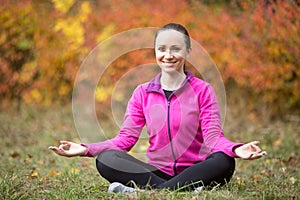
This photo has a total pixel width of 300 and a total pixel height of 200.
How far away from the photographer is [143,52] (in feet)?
25.8

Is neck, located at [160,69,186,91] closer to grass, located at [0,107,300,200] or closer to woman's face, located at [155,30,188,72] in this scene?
woman's face, located at [155,30,188,72]

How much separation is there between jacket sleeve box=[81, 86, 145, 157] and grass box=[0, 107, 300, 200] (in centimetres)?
30

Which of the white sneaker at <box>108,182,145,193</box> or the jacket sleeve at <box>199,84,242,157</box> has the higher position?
the jacket sleeve at <box>199,84,242,157</box>

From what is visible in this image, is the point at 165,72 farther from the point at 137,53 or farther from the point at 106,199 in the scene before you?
the point at 137,53

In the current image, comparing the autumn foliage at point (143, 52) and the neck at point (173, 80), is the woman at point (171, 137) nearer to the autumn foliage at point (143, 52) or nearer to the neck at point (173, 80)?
the neck at point (173, 80)

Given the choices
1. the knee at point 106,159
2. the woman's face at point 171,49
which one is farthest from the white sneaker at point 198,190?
the woman's face at point 171,49

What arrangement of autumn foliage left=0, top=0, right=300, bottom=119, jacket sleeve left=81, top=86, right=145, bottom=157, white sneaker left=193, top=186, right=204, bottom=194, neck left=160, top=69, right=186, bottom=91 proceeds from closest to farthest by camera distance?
1. white sneaker left=193, top=186, right=204, bottom=194
2. jacket sleeve left=81, top=86, right=145, bottom=157
3. neck left=160, top=69, right=186, bottom=91
4. autumn foliage left=0, top=0, right=300, bottom=119

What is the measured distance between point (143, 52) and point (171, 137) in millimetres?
4464

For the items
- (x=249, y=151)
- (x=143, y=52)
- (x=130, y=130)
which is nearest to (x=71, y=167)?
(x=130, y=130)

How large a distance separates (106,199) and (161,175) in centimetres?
61

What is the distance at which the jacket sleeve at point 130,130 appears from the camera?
3.52m

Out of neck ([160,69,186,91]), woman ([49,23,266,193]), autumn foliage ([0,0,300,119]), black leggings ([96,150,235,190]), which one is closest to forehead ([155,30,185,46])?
woman ([49,23,266,193])

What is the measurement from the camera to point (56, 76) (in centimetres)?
885

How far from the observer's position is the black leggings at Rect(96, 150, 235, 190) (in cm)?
330
